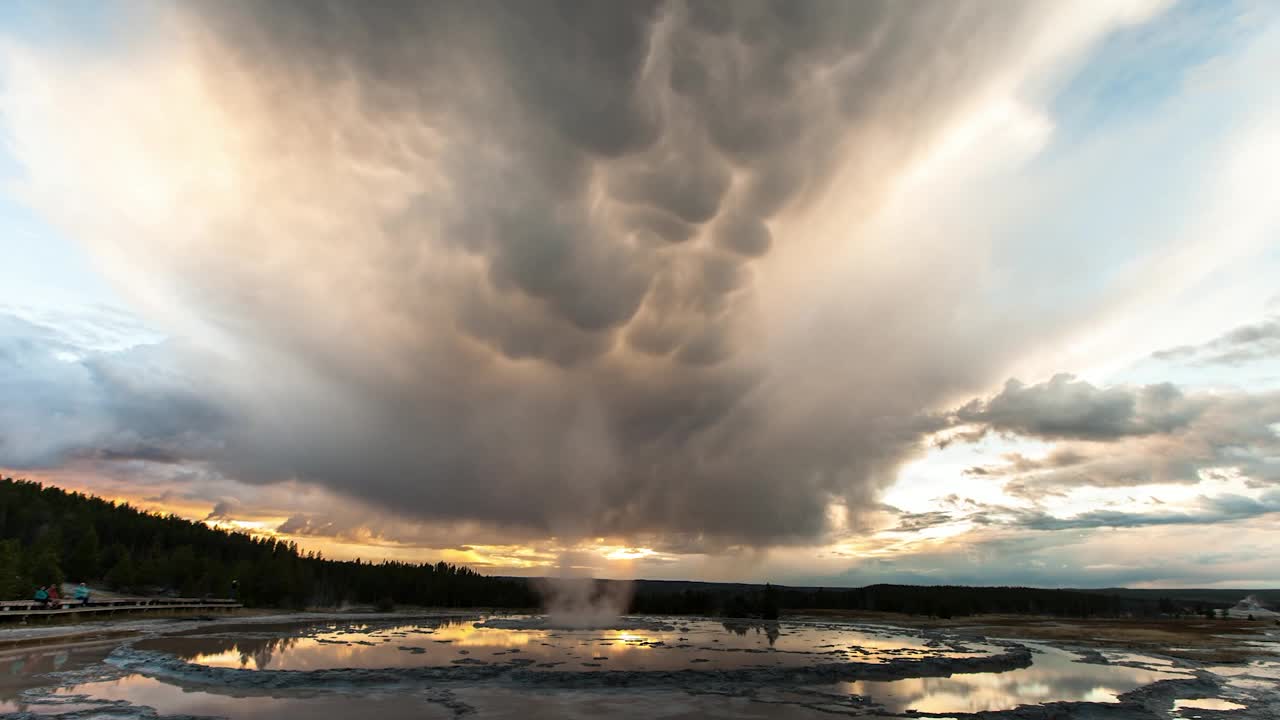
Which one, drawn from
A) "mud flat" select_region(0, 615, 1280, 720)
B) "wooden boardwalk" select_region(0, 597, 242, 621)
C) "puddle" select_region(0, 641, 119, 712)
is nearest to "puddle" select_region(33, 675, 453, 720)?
"mud flat" select_region(0, 615, 1280, 720)

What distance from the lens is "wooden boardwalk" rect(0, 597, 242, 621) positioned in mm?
46062

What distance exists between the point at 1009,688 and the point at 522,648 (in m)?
33.8

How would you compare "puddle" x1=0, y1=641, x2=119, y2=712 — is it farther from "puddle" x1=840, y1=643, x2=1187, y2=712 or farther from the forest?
the forest

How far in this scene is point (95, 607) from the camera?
55250 millimetres

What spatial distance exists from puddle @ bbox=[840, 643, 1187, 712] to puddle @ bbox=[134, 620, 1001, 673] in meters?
7.68

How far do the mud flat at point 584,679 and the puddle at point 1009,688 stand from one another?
5.6 inches

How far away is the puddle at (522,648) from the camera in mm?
40872

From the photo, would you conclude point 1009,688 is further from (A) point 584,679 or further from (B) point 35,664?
(B) point 35,664

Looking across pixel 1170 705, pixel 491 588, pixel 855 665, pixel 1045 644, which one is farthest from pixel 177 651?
pixel 491 588

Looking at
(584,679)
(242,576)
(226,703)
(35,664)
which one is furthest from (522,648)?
(242,576)

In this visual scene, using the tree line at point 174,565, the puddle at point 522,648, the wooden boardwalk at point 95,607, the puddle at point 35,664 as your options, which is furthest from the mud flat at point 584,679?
the tree line at point 174,565

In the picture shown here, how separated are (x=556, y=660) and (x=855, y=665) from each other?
796 inches

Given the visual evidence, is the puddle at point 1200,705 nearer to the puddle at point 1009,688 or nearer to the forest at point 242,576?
the puddle at point 1009,688

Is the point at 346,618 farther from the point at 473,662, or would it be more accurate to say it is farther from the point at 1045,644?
the point at 1045,644
